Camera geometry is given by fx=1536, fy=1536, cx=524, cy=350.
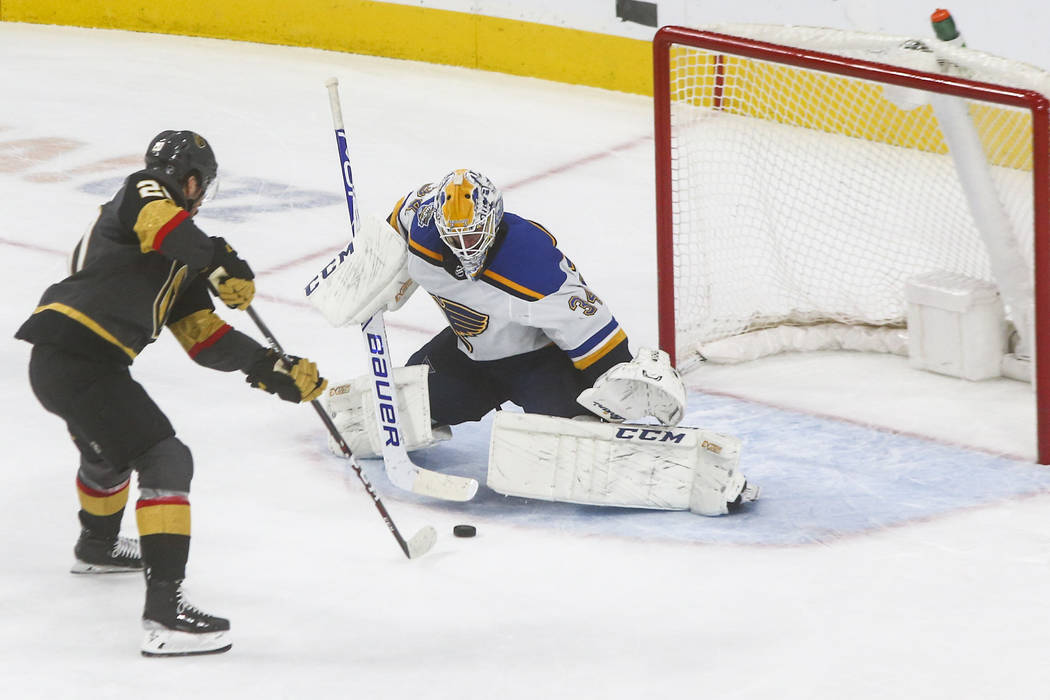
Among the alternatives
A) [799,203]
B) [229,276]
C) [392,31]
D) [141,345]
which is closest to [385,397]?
[229,276]

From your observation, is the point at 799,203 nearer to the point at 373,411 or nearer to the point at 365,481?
the point at 373,411

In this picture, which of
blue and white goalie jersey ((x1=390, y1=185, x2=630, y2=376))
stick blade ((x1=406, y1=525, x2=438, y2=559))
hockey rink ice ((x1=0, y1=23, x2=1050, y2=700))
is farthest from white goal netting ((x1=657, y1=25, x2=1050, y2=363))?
stick blade ((x1=406, y1=525, x2=438, y2=559))

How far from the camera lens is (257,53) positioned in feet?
27.8

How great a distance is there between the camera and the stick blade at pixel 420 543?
3555mm

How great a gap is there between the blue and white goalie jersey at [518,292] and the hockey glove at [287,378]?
0.60 m

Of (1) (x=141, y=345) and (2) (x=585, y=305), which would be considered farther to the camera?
(2) (x=585, y=305)

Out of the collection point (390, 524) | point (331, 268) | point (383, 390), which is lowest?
point (390, 524)

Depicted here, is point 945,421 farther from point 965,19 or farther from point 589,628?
point 965,19

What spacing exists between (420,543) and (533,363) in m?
0.65

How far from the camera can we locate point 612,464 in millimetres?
3748

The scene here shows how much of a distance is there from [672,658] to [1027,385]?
1932 millimetres

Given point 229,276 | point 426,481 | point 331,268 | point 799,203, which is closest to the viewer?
point 229,276

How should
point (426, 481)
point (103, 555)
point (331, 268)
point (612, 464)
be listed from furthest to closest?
point (331, 268)
point (426, 481)
point (612, 464)
point (103, 555)

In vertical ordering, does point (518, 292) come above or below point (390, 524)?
above
